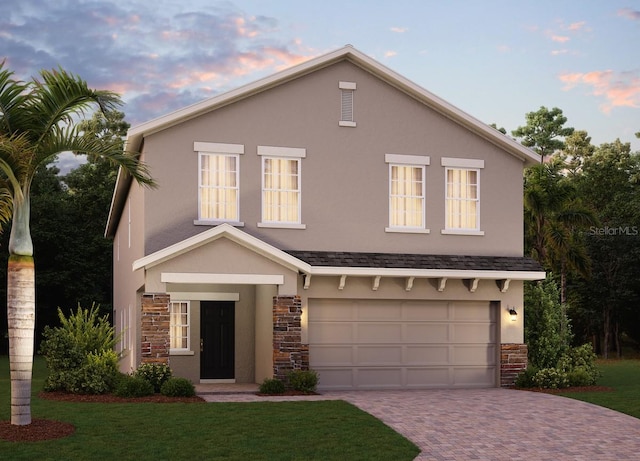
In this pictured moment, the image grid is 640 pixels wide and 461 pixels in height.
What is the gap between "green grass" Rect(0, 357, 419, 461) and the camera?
45.9 feet

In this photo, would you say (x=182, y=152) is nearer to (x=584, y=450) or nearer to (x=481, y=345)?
(x=481, y=345)

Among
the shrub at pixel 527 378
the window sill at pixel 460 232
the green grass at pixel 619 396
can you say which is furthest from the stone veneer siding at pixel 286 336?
the green grass at pixel 619 396

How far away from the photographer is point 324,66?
78.1 feet

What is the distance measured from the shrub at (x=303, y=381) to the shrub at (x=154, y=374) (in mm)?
3051

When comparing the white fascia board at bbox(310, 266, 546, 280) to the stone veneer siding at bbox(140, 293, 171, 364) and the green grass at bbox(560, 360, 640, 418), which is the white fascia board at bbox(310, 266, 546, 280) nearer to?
the green grass at bbox(560, 360, 640, 418)

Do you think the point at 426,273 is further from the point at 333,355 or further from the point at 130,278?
the point at 130,278

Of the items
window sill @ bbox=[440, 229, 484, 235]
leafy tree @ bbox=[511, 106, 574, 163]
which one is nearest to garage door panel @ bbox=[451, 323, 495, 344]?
window sill @ bbox=[440, 229, 484, 235]

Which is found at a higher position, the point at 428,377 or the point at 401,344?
the point at 401,344

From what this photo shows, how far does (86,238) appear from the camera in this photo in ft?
158

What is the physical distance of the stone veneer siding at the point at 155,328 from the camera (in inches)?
802

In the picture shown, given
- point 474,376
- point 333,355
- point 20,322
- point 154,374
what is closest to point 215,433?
point 20,322

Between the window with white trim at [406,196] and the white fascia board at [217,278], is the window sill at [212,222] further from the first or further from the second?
the window with white trim at [406,196]

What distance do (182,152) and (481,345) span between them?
32.6 ft

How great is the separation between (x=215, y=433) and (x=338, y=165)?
1016 centimetres
